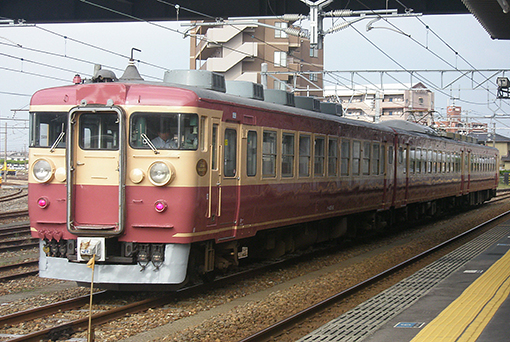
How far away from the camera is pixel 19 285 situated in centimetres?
968

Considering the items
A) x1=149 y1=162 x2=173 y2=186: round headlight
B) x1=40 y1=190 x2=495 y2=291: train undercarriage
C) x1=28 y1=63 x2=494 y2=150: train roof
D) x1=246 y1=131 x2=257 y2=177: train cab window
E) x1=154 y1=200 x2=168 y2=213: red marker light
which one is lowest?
x1=40 y1=190 x2=495 y2=291: train undercarriage

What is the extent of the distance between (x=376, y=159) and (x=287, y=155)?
5.58 meters

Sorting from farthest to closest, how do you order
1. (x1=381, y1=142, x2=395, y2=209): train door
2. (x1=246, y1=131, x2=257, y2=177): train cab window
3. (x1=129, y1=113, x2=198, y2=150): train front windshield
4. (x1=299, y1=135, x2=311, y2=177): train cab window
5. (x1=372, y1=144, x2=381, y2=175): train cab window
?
1. (x1=381, y1=142, x2=395, y2=209): train door
2. (x1=372, y1=144, x2=381, y2=175): train cab window
3. (x1=299, y1=135, x2=311, y2=177): train cab window
4. (x1=246, y1=131, x2=257, y2=177): train cab window
5. (x1=129, y1=113, x2=198, y2=150): train front windshield

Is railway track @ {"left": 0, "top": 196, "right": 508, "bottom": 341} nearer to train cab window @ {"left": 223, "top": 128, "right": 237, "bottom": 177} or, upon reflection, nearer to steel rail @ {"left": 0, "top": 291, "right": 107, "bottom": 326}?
steel rail @ {"left": 0, "top": 291, "right": 107, "bottom": 326}

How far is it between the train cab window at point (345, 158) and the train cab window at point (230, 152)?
4.85 metres

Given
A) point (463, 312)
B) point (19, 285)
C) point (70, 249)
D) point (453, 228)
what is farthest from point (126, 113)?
point (453, 228)

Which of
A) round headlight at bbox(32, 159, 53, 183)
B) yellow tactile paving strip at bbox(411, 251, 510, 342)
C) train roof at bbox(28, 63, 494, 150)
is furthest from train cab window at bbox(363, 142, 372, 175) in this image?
round headlight at bbox(32, 159, 53, 183)

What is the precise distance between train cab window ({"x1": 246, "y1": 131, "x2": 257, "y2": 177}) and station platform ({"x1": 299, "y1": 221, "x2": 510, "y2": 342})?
8.84 feet

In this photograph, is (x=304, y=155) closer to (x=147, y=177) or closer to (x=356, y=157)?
(x=356, y=157)

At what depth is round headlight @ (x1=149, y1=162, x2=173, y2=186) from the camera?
8.11 meters

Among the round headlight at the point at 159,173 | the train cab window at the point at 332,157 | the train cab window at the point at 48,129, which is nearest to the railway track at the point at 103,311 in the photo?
the round headlight at the point at 159,173

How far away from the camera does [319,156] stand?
41.0 ft

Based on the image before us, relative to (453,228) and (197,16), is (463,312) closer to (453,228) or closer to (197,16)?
(197,16)

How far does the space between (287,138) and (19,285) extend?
4.96m
